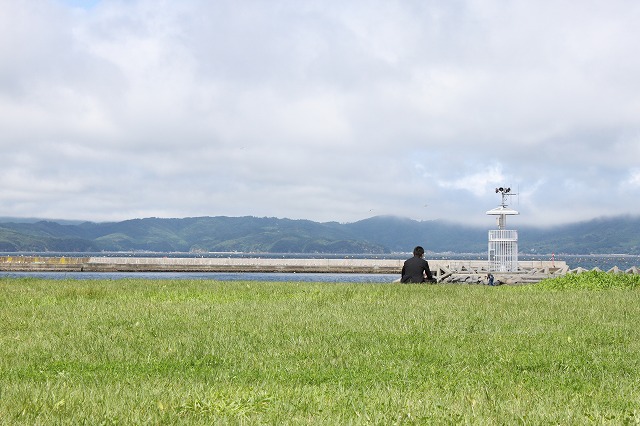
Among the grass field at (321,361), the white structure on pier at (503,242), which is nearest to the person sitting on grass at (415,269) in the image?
the grass field at (321,361)

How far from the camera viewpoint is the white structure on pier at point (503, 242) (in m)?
52.2

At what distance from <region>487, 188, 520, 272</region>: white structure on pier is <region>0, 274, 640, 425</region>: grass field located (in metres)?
31.8

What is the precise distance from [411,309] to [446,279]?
25645 mm

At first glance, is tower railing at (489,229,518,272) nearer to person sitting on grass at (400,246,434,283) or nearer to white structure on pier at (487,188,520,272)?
white structure on pier at (487,188,520,272)

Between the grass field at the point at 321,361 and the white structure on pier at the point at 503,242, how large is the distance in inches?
1253

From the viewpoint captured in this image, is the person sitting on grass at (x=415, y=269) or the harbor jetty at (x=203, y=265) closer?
the person sitting on grass at (x=415, y=269)

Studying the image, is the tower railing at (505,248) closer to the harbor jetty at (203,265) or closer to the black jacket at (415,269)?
the black jacket at (415,269)

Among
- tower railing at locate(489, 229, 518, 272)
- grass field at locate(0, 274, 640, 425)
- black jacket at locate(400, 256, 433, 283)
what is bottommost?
grass field at locate(0, 274, 640, 425)

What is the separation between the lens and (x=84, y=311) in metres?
18.1

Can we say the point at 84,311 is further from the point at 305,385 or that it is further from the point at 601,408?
the point at 601,408

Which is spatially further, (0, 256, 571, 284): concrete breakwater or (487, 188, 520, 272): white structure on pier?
(0, 256, 571, 284): concrete breakwater

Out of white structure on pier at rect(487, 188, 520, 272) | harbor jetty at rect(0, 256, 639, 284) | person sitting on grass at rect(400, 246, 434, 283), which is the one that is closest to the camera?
person sitting on grass at rect(400, 246, 434, 283)

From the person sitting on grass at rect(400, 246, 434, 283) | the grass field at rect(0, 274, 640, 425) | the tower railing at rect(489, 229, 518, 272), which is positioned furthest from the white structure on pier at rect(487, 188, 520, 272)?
the grass field at rect(0, 274, 640, 425)

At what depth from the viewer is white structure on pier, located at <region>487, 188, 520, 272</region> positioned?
52250 mm
